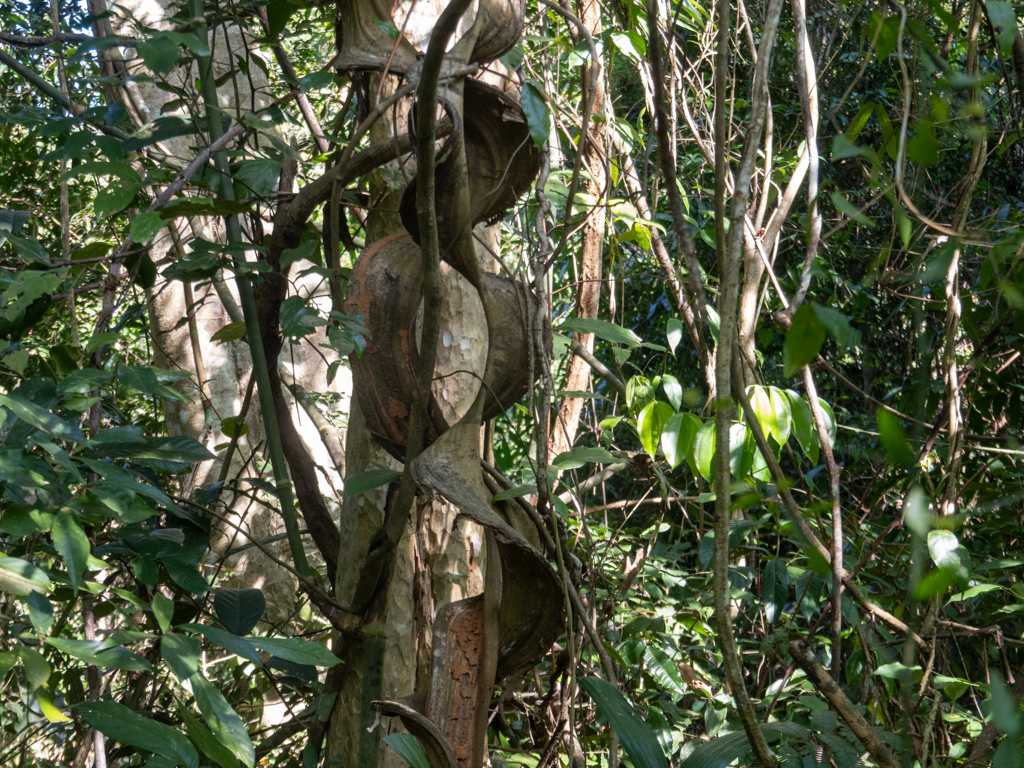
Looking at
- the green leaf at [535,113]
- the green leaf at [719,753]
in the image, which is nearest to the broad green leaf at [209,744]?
the green leaf at [719,753]

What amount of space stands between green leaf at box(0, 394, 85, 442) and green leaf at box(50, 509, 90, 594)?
70mm

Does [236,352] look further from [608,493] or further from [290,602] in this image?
[608,493]

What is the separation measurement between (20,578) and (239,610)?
1.14ft

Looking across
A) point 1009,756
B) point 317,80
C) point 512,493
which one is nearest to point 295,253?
point 317,80

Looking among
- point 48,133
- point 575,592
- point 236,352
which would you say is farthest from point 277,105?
point 236,352

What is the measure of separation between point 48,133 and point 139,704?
781 millimetres

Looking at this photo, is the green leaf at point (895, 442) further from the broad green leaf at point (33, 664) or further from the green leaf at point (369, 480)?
the broad green leaf at point (33, 664)

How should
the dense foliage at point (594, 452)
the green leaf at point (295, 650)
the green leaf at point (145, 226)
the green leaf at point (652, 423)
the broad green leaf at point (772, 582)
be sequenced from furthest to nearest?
the broad green leaf at point (772, 582)
the green leaf at point (652, 423)
the green leaf at point (145, 226)
the green leaf at point (295, 650)
the dense foliage at point (594, 452)

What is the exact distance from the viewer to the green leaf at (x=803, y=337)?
0.43 m

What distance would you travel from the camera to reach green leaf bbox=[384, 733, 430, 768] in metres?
0.63

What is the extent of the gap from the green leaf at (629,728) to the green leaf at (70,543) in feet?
1.42

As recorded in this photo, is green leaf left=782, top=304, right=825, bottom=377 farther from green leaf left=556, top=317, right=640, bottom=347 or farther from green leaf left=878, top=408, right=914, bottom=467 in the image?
green leaf left=556, top=317, right=640, bottom=347

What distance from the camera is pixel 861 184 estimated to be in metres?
3.32

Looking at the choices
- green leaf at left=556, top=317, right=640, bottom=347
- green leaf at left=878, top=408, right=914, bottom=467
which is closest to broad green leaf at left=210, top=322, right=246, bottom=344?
green leaf at left=556, top=317, right=640, bottom=347
